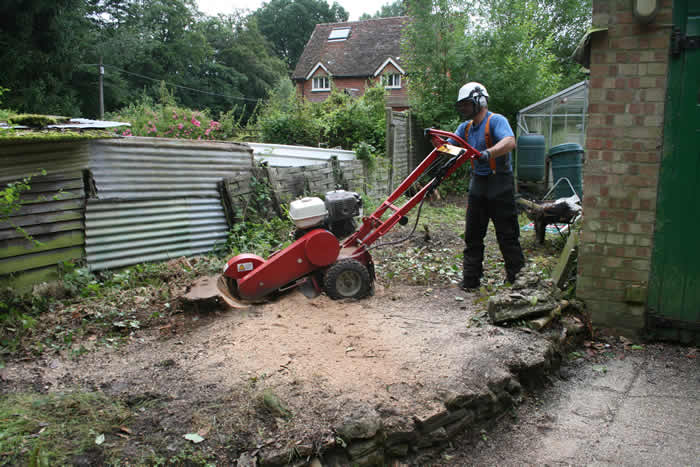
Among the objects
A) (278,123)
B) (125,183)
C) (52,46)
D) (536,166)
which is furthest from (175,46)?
(125,183)

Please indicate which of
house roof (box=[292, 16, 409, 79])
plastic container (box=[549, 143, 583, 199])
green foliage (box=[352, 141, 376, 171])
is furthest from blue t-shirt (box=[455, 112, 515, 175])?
house roof (box=[292, 16, 409, 79])

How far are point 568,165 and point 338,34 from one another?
32.6 metres

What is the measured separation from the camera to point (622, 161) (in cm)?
413

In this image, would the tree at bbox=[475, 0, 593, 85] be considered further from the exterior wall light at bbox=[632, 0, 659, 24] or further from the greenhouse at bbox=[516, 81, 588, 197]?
the exterior wall light at bbox=[632, 0, 659, 24]

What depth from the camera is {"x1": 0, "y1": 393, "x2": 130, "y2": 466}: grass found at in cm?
239

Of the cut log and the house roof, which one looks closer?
the cut log

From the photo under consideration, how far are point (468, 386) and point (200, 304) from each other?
7.88ft

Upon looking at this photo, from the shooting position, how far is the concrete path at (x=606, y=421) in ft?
9.37

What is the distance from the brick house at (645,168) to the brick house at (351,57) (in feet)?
96.0

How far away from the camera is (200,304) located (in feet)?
14.3

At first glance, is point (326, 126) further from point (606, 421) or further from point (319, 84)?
point (319, 84)

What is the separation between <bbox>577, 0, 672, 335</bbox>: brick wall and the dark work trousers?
28.7 inches

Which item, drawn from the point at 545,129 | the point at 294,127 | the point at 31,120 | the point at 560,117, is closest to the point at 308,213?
the point at 31,120

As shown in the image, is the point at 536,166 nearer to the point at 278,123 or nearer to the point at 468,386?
the point at 278,123
